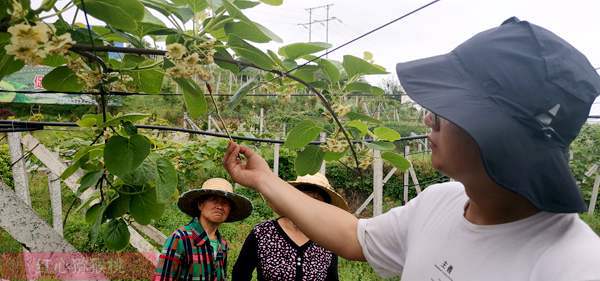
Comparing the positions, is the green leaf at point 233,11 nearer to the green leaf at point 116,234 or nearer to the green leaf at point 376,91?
the green leaf at point 376,91

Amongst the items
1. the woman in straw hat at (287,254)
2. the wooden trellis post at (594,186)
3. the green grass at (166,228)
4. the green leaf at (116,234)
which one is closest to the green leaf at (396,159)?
the green leaf at (116,234)

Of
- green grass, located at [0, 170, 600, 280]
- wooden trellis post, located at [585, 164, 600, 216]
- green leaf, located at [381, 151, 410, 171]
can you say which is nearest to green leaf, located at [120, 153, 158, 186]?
green leaf, located at [381, 151, 410, 171]

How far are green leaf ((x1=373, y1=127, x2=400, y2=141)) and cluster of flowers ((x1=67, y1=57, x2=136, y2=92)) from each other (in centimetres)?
56

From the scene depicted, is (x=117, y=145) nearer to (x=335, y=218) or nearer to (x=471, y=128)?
(x=335, y=218)

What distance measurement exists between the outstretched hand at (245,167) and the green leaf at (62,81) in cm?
37

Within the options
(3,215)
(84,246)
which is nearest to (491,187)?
(3,215)

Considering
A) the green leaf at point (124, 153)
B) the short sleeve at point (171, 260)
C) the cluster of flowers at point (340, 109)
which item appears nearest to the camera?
the green leaf at point (124, 153)

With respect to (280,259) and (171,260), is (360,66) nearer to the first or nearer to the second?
(280,259)

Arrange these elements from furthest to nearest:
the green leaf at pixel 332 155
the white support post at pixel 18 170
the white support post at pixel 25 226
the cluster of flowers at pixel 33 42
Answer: the white support post at pixel 18 170 < the white support post at pixel 25 226 < the green leaf at pixel 332 155 < the cluster of flowers at pixel 33 42

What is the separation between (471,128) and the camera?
690mm

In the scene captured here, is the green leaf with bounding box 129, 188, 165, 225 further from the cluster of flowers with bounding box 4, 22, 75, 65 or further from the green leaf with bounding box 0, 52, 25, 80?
the cluster of flowers with bounding box 4, 22, 75, 65

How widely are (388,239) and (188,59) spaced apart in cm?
61

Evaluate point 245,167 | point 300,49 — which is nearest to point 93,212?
point 245,167

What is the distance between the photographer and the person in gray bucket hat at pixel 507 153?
0.68 metres
